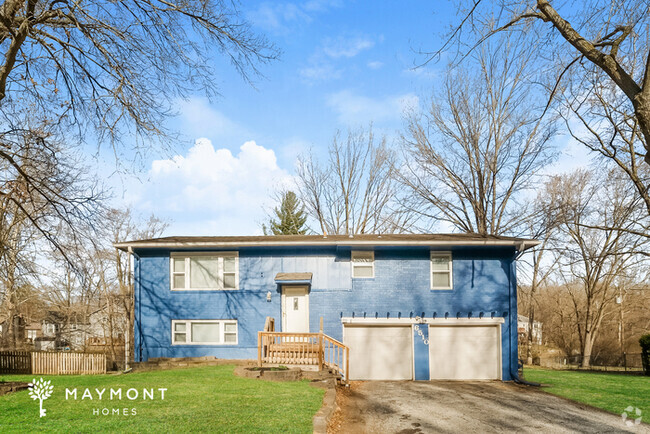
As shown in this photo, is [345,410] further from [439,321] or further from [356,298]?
[439,321]

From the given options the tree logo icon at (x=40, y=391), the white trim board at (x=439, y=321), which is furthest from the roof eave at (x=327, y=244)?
the tree logo icon at (x=40, y=391)

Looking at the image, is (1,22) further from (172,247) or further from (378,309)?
(378,309)

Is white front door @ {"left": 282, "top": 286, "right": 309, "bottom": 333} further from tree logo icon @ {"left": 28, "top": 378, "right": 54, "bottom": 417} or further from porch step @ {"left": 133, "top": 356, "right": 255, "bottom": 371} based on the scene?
tree logo icon @ {"left": 28, "top": 378, "right": 54, "bottom": 417}

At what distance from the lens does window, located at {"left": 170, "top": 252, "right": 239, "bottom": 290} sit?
1711 centimetres

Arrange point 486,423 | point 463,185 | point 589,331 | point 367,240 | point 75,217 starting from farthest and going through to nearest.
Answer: point 589,331 < point 463,185 < point 367,240 < point 75,217 < point 486,423

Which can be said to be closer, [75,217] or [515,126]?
[75,217]

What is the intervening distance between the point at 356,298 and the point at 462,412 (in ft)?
23.6

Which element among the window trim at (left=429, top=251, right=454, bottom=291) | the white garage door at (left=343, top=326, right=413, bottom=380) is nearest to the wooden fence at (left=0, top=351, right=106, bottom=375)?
the white garage door at (left=343, top=326, right=413, bottom=380)

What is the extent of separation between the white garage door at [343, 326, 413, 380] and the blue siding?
590mm

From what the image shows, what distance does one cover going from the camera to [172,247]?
17.0m

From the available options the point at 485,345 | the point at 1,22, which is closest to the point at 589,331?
the point at 485,345

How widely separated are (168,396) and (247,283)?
7.79m

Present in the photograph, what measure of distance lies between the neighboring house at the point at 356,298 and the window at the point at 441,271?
4 cm

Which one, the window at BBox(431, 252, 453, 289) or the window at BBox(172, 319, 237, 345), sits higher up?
the window at BBox(431, 252, 453, 289)
